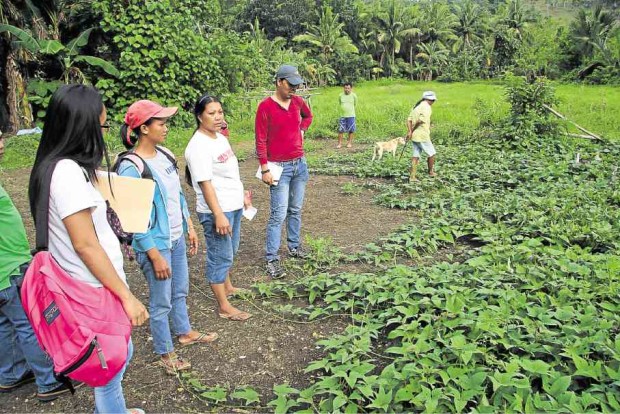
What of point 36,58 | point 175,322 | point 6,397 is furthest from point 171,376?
point 36,58

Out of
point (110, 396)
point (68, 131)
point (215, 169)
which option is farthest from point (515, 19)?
point (110, 396)

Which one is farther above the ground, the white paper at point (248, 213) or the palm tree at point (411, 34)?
the palm tree at point (411, 34)

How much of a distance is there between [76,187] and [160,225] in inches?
39.6

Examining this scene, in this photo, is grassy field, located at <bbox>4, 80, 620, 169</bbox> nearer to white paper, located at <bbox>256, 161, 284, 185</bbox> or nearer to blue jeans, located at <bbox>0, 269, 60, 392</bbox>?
white paper, located at <bbox>256, 161, 284, 185</bbox>

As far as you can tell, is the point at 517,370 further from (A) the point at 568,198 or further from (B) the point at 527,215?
(A) the point at 568,198

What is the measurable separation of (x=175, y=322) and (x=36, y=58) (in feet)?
37.0

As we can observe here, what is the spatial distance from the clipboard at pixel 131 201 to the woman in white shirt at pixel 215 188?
0.97 metres

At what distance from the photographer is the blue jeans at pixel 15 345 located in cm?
300

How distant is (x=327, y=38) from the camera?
3394 cm

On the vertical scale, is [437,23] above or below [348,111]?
above

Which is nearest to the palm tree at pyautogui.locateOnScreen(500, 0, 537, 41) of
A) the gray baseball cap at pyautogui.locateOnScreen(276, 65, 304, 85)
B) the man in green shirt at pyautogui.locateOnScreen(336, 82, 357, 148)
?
the man in green shirt at pyautogui.locateOnScreen(336, 82, 357, 148)

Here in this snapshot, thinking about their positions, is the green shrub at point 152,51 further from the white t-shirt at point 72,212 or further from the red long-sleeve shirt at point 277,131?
the white t-shirt at point 72,212

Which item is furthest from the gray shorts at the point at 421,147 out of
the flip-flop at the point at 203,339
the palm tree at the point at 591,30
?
the palm tree at the point at 591,30

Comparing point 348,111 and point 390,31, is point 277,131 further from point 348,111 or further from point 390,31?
point 390,31
